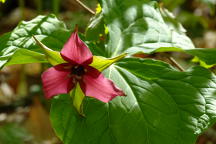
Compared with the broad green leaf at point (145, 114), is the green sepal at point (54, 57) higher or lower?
higher

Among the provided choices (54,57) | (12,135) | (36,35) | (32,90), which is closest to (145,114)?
(54,57)

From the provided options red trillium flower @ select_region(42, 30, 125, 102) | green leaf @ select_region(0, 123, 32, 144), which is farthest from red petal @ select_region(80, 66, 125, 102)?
green leaf @ select_region(0, 123, 32, 144)

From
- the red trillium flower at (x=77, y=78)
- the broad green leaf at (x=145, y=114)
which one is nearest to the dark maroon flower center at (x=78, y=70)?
the red trillium flower at (x=77, y=78)

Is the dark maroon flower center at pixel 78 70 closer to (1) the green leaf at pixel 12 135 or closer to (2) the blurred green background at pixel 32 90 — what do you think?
(2) the blurred green background at pixel 32 90

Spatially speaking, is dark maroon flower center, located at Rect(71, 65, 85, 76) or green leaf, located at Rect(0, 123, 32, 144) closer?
dark maroon flower center, located at Rect(71, 65, 85, 76)

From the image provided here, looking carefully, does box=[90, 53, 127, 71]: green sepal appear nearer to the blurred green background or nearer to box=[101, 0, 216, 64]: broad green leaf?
box=[101, 0, 216, 64]: broad green leaf

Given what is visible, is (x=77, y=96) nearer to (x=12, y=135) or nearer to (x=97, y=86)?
(x=97, y=86)
